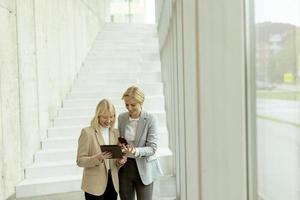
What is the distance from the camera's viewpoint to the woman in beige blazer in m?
2.35

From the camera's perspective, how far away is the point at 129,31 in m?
10.4

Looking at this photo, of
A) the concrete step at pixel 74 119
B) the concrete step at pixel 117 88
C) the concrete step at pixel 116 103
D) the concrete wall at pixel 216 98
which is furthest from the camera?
the concrete step at pixel 117 88

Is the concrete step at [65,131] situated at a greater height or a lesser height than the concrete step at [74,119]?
lesser

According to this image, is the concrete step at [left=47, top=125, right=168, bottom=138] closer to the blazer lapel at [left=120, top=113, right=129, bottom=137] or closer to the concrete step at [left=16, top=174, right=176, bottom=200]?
the concrete step at [left=16, top=174, right=176, bottom=200]

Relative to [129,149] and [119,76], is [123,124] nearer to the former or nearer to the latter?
[129,149]

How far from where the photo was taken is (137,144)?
251 cm

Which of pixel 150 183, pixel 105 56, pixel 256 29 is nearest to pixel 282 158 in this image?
A: pixel 256 29

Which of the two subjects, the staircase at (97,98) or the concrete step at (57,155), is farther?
the concrete step at (57,155)

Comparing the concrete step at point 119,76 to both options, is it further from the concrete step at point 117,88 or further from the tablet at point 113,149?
the tablet at point 113,149

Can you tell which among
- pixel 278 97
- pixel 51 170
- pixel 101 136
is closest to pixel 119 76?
pixel 51 170

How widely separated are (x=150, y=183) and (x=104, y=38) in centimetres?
797

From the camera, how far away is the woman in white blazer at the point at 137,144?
248 centimetres

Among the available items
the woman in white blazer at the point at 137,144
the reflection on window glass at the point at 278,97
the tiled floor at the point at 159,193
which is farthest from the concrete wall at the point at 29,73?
the reflection on window glass at the point at 278,97

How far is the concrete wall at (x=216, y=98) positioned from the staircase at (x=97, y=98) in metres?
2.22
